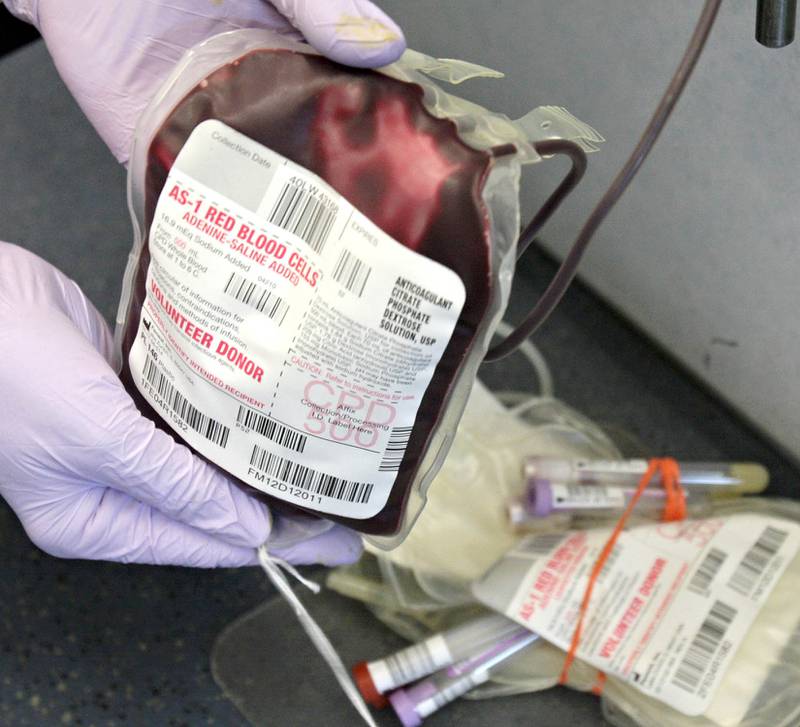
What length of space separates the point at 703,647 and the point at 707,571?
0.07 metres

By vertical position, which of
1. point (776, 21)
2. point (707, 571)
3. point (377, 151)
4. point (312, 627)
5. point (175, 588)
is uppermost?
point (776, 21)

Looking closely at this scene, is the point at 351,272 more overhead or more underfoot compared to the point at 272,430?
more overhead

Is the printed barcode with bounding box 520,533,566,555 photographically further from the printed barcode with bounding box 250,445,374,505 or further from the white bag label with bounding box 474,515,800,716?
the printed barcode with bounding box 250,445,374,505

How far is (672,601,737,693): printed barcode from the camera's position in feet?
2.51

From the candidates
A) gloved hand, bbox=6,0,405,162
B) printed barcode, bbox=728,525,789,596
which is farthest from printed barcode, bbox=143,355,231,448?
printed barcode, bbox=728,525,789,596

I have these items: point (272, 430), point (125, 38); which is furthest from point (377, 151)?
point (125, 38)

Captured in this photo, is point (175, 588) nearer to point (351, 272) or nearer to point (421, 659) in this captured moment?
point (421, 659)

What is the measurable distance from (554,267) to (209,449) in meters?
0.53

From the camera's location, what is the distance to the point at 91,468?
68 centimetres

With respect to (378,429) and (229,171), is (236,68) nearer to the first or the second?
(229,171)

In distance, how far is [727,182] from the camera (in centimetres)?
79

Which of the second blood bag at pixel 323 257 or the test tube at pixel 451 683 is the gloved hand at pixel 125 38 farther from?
the test tube at pixel 451 683

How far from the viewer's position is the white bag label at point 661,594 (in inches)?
30.5

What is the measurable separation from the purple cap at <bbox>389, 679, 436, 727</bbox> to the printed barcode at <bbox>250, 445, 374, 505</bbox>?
0.86ft
